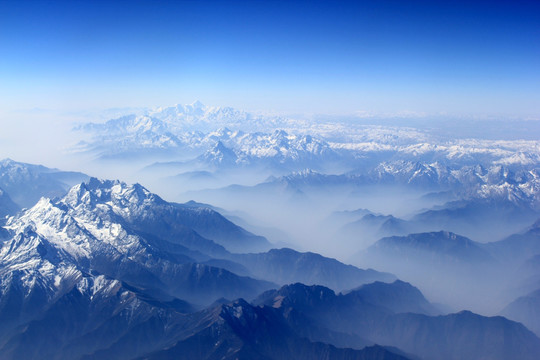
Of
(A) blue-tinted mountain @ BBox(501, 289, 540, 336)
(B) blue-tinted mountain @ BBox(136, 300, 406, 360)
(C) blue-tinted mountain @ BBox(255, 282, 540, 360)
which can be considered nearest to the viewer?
(B) blue-tinted mountain @ BBox(136, 300, 406, 360)

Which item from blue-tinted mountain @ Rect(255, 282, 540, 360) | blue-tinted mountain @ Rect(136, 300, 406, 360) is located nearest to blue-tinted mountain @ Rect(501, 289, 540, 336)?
blue-tinted mountain @ Rect(255, 282, 540, 360)

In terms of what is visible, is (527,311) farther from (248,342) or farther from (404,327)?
(248,342)

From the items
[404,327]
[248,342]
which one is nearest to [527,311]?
[404,327]

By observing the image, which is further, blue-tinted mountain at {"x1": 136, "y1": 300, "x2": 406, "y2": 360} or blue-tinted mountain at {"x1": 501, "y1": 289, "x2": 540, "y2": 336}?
blue-tinted mountain at {"x1": 501, "y1": 289, "x2": 540, "y2": 336}

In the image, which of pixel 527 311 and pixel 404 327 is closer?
pixel 404 327

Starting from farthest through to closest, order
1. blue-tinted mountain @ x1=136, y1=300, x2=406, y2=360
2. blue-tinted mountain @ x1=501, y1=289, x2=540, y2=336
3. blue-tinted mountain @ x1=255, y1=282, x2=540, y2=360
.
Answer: blue-tinted mountain @ x1=501, y1=289, x2=540, y2=336
blue-tinted mountain @ x1=255, y1=282, x2=540, y2=360
blue-tinted mountain @ x1=136, y1=300, x2=406, y2=360

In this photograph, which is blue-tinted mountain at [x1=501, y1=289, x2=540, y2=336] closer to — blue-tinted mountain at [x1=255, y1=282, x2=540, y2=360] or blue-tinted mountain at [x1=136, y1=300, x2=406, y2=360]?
blue-tinted mountain at [x1=255, y1=282, x2=540, y2=360]

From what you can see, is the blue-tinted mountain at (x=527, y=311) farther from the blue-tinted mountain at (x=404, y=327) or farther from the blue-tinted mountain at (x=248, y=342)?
the blue-tinted mountain at (x=248, y=342)

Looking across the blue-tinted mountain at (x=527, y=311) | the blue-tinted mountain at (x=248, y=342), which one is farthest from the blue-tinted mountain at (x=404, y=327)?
the blue-tinted mountain at (x=527, y=311)

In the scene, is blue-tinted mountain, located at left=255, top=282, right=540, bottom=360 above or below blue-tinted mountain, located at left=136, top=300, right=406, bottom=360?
below

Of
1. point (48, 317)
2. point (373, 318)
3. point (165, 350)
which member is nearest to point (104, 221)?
point (48, 317)

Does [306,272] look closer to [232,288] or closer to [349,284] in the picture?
[349,284]
